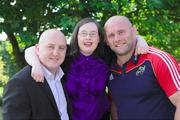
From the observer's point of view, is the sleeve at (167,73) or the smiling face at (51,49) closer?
the smiling face at (51,49)

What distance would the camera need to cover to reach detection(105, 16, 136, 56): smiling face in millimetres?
4688

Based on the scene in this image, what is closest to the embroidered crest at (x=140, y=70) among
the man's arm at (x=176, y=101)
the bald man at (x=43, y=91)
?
the man's arm at (x=176, y=101)

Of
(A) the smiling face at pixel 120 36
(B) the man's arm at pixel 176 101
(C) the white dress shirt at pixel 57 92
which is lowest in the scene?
(B) the man's arm at pixel 176 101

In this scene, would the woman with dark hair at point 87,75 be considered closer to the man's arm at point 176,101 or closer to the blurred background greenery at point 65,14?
the man's arm at point 176,101

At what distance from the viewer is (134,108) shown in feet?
15.0

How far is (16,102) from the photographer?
382 centimetres

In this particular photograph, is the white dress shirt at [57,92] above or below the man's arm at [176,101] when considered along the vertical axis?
above

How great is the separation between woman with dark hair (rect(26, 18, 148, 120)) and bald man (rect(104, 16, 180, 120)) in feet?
0.50

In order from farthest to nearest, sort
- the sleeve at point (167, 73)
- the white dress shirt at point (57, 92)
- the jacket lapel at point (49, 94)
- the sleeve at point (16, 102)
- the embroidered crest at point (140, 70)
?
the embroidered crest at point (140, 70) < the sleeve at point (167, 73) < the white dress shirt at point (57, 92) < the jacket lapel at point (49, 94) < the sleeve at point (16, 102)

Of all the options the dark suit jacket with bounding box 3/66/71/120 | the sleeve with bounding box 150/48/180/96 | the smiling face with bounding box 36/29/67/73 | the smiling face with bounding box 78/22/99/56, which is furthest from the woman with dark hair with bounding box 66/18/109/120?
the sleeve with bounding box 150/48/180/96

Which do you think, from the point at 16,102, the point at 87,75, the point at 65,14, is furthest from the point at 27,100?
the point at 65,14

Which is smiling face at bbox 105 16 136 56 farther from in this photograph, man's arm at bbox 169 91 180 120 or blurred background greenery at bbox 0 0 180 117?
blurred background greenery at bbox 0 0 180 117

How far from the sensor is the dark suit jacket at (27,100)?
383 centimetres

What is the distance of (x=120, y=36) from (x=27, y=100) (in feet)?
4.50
